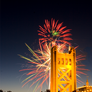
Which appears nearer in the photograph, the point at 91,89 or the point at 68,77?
the point at 91,89

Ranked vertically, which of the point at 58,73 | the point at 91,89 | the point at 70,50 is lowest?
the point at 91,89

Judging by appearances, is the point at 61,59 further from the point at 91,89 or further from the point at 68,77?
the point at 91,89

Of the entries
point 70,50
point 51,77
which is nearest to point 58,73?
point 51,77

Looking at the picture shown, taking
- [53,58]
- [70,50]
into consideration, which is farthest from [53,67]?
[70,50]

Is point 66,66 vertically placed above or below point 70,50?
below

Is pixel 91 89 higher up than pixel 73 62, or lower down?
lower down

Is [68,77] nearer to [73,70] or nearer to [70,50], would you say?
[73,70]
